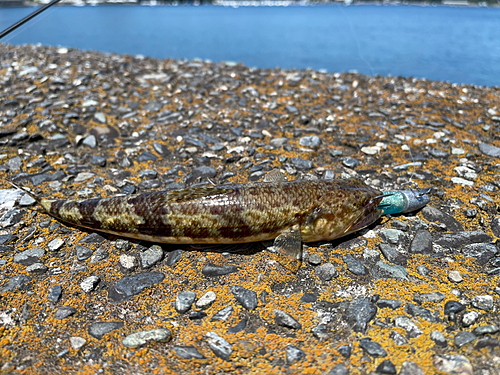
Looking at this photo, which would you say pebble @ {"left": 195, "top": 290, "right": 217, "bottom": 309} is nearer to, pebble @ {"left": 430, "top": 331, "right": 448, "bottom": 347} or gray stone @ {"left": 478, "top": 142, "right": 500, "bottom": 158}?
pebble @ {"left": 430, "top": 331, "right": 448, "bottom": 347}

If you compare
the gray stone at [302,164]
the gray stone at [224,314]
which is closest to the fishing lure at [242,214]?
the gray stone at [224,314]

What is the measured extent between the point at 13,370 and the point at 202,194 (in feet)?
8.21

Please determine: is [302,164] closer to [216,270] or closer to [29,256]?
[216,270]

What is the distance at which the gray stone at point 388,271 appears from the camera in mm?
4008

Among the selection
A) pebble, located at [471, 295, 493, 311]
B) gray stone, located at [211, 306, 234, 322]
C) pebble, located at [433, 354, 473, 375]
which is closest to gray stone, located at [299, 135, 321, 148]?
pebble, located at [471, 295, 493, 311]

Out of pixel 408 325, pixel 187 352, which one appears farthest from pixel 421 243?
pixel 187 352

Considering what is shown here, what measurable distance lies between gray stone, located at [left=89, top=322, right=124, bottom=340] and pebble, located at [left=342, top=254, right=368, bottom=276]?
265 centimetres

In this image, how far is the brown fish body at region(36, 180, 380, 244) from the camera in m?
4.13

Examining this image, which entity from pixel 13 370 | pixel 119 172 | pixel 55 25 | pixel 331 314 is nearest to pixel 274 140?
pixel 119 172

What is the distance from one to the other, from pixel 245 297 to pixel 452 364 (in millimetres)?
2026

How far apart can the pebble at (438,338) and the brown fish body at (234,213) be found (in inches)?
60.0

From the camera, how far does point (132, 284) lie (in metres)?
3.96

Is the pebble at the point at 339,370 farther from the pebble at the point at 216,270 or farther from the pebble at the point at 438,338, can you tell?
the pebble at the point at 216,270

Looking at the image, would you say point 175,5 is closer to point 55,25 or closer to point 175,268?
point 55,25
